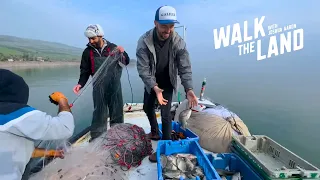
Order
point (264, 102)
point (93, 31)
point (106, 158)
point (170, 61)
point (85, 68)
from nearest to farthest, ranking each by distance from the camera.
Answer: point (106, 158), point (170, 61), point (93, 31), point (85, 68), point (264, 102)

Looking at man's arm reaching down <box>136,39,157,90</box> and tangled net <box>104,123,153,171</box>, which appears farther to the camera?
man's arm reaching down <box>136,39,157,90</box>

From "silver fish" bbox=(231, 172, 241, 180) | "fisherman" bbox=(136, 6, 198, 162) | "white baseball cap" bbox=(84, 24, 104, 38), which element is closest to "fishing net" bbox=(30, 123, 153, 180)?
"fisherman" bbox=(136, 6, 198, 162)

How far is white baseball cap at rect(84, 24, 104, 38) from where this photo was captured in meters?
2.86

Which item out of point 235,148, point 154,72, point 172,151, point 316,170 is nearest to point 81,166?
point 172,151

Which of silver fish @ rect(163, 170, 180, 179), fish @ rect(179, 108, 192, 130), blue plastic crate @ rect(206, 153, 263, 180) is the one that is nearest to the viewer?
silver fish @ rect(163, 170, 180, 179)

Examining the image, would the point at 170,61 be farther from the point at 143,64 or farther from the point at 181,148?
the point at 181,148

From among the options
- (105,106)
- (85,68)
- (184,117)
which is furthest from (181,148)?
(85,68)

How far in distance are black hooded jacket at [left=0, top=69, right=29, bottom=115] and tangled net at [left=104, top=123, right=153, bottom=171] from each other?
3.62ft

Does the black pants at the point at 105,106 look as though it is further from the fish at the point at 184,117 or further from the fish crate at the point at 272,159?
the fish crate at the point at 272,159

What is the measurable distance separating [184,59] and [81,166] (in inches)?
58.7

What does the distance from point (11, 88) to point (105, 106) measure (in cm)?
177

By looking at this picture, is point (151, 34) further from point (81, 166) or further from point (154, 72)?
point (81, 166)

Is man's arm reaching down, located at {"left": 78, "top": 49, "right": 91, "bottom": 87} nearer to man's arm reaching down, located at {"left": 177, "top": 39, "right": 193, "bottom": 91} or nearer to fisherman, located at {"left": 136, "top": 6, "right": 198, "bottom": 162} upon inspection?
fisherman, located at {"left": 136, "top": 6, "right": 198, "bottom": 162}

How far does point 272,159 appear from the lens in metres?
2.42
